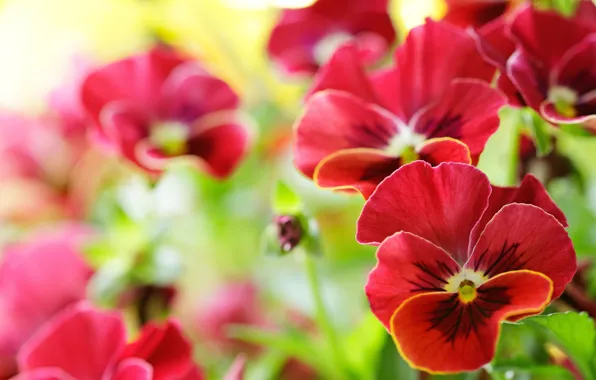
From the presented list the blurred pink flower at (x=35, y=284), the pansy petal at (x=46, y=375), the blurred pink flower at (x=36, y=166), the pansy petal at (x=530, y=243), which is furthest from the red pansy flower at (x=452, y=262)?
the blurred pink flower at (x=36, y=166)

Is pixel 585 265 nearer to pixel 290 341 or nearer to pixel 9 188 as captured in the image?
pixel 290 341

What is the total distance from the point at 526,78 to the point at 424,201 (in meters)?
0.09

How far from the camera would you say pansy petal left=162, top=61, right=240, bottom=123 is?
1.65ft

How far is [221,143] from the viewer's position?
482 millimetres

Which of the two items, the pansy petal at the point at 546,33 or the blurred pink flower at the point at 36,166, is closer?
the pansy petal at the point at 546,33

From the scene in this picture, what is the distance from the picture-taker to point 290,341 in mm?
436

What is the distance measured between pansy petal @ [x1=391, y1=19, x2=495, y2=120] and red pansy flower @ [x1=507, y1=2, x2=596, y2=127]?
2 cm

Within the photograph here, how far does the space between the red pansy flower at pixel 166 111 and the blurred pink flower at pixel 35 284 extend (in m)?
0.13

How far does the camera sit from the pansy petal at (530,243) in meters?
0.26

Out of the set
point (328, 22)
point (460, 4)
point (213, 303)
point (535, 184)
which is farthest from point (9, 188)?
point (535, 184)

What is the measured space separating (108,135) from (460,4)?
26 centimetres

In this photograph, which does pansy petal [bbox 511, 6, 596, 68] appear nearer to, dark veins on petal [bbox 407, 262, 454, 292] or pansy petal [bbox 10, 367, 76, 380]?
dark veins on petal [bbox 407, 262, 454, 292]

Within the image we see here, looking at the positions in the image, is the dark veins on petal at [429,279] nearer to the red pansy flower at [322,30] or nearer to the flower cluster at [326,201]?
the flower cluster at [326,201]

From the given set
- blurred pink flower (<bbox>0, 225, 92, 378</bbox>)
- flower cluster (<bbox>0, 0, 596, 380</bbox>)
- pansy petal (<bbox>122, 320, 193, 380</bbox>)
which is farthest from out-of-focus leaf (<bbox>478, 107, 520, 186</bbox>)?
blurred pink flower (<bbox>0, 225, 92, 378</bbox>)
